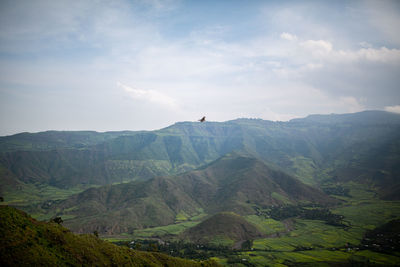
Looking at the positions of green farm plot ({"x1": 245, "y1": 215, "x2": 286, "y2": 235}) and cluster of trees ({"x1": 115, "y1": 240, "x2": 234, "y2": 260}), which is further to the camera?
green farm plot ({"x1": 245, "y1": 215, "x2": 286, "y2": 235})

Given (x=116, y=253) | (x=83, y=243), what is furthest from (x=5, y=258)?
(x=116, y=253)

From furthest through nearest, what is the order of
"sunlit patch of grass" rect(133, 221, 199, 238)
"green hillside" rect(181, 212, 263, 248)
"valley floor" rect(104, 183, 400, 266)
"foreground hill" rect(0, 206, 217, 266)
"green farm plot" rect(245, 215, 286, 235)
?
1. "green farm plot" rect(245, 215, 286, 235)
2. "sunlit patch of grass" rect(133, 221, 199, 238)
3. "green hillside" rect(181, 212, 263, 248)
4. "valley floor" rect(104, 183, 400, 266)
5. "foreground hill" rect(0, 206, 217, 266)

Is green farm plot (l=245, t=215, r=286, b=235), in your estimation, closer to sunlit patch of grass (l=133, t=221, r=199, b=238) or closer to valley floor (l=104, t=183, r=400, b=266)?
valley floor (l=104, t=183, r=400, b=266)

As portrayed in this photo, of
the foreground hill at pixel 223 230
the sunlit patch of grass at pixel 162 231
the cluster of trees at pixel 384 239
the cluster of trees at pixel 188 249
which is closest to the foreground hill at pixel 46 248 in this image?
the cluster of trees at pixel 188 249

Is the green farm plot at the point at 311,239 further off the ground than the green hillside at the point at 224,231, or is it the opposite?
the green hillside at the point at 224,231

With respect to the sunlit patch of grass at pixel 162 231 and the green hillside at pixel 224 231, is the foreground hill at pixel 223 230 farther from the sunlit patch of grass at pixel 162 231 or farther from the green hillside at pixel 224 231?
the sunlit patch of grass at pixel 162 231

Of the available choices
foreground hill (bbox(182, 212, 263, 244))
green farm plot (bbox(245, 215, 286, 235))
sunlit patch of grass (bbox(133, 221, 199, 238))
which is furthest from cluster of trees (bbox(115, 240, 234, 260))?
green farm plot (bbox(245, 215, 286, 235))

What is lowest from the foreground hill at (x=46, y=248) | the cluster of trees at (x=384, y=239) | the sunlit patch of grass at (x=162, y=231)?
the sunlit patch of grass at (x=162, y=231)
